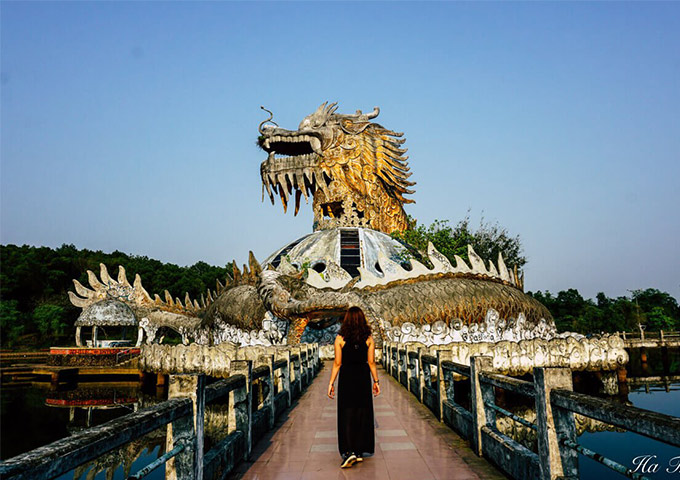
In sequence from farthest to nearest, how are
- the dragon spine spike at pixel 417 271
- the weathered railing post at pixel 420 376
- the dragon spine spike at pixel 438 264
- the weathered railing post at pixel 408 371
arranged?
the dragon spine spike at pixel 438 264 < the dragon spine spike at pixel 417 271 < the weathered railing post at pixel 408 371 < the weathered railing post at pixel 420 376

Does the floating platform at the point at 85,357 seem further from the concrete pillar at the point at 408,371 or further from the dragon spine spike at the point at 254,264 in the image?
the concrete pillar at the point at 408,371

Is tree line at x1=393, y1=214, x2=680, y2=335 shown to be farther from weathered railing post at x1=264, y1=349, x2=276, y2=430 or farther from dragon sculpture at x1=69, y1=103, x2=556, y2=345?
weathered railing post at x1=264, y1=349, x2=276, y2=430

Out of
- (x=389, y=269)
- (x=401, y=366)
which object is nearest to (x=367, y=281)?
(x=389, y=269)

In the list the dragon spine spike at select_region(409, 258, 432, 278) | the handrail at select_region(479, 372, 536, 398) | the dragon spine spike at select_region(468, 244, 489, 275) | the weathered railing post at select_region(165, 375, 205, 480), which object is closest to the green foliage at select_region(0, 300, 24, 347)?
the dragon spine spike at select_region(409, 258, 432, 278)

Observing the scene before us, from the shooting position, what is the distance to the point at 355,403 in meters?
5.73

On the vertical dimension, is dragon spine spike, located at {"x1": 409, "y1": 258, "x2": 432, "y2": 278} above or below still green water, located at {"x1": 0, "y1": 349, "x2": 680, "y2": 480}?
above

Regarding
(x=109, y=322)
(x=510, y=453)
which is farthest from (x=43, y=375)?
(x=510, y=453)

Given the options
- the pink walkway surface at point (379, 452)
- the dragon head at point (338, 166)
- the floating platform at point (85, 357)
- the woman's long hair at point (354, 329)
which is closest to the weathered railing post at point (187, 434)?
the pink walkway surface at point (379, 452)

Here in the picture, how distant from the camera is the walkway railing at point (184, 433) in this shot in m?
2.31

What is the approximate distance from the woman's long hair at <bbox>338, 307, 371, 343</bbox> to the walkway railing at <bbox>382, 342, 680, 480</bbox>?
4.42ft

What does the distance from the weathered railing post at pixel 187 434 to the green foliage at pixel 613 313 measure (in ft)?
152

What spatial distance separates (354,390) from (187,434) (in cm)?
213

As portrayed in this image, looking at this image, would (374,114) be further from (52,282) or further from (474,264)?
(52,282)

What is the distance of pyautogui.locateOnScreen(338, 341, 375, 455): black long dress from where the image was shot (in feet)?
18.4
